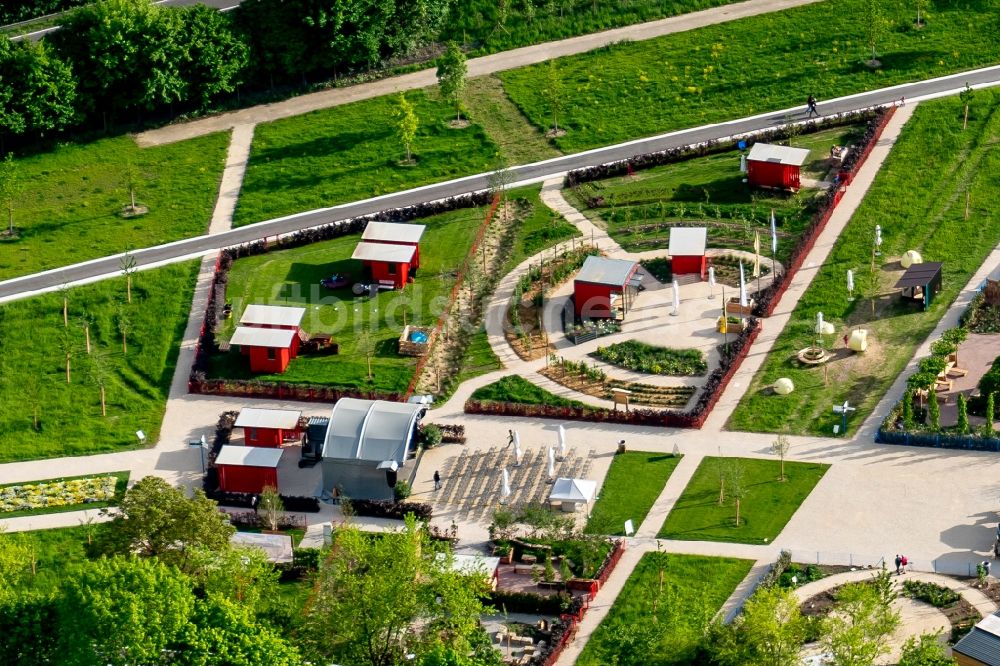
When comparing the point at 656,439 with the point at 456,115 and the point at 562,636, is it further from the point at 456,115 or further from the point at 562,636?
the point at 456,115

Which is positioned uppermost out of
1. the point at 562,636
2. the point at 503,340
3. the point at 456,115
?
the point at 456,115

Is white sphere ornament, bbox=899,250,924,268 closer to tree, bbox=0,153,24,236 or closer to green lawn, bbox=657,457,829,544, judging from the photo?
green lawn, bbox=657,457,829,544

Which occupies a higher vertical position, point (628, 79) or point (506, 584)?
point (628, 79)

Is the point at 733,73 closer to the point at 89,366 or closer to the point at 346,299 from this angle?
the point at 346,299

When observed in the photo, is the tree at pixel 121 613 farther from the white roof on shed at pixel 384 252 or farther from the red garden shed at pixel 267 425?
the white roof on shed at pixel 384 252

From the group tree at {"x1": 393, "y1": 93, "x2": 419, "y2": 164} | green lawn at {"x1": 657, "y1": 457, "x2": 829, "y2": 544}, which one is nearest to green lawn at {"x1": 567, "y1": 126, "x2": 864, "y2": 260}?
tree at {"x1": 393, "y1": 93, "x2": 419, "y2": 164}

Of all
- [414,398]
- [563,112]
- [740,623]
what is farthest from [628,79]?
[740,623]
